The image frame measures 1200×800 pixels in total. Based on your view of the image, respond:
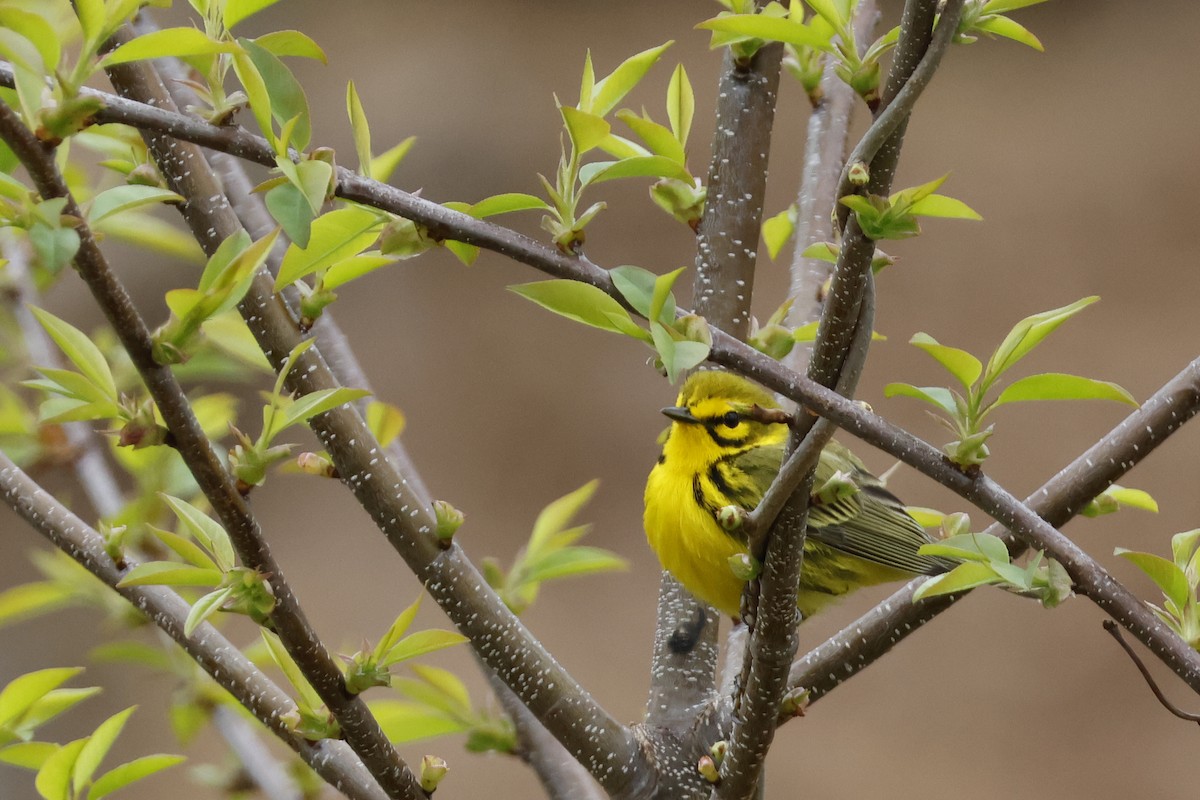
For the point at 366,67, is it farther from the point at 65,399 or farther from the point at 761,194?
the point at 65,399

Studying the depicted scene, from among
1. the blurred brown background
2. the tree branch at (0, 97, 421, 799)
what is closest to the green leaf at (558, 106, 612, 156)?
the tree branch at (0, 97, 421, 799)

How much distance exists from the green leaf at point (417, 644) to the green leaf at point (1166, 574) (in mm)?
409

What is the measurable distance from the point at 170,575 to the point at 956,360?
0.43m

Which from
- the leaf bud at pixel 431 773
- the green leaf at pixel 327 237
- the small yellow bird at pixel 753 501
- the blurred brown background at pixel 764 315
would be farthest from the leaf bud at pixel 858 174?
the blurred brown background at pixel 764 315

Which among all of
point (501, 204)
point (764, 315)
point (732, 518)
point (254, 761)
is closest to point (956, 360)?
point (732, 518)

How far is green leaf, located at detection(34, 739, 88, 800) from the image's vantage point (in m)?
0.73

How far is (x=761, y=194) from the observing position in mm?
1020

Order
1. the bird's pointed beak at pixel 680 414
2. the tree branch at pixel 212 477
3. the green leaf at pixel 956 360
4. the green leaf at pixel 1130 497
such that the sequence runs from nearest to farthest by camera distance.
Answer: the tree branch at pixel 212 477, the green leaf at pixel 956 360, the green leaf at pixel 1130 497, the bird's pointed beak at pixel 680 414

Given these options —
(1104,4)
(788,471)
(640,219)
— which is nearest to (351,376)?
(788,471)

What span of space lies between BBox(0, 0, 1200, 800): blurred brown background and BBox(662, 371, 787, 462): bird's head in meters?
1.66

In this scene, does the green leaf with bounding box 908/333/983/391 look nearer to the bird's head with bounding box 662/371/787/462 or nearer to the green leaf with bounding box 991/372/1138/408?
the green leaf with bounding box 991/372/1138/408

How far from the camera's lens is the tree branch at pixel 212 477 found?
50cm

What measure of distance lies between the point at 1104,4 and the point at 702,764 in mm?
3436

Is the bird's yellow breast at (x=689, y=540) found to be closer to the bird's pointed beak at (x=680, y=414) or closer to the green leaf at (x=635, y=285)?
the bird's pointed beak at (x=680, y=414)
